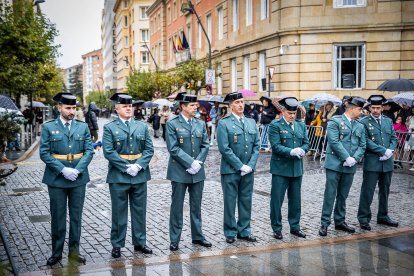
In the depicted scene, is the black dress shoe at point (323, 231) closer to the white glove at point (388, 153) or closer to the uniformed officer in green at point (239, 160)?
the uniformed officer in green at point (239, 160)

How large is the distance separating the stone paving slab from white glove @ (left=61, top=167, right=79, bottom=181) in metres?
1.06

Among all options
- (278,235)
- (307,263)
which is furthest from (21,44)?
(307,263)

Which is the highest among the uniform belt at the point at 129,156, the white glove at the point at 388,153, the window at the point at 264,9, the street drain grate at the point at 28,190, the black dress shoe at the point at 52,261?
the window at the point at 264,9

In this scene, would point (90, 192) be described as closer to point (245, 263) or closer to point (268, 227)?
point (268, 227)

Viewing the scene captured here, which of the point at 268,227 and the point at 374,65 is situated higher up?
the point at 374,65

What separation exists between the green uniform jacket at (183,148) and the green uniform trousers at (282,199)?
121 centimetres

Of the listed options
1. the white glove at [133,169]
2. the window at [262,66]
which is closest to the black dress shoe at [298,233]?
the white glove at [133,169]

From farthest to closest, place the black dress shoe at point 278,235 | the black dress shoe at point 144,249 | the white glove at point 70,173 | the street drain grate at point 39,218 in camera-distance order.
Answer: the street drain grate at point 39,218 < the black dress shoe at point 278,235 < the black dress shoe at point 144,249 < the white glove at point 70,173

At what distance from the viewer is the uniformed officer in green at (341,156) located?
25.1ft

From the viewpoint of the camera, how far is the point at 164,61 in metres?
58.0

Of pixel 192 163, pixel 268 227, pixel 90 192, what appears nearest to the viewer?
pixel 192 163

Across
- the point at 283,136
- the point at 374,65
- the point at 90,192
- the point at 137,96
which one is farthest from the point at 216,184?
the point at 137,96

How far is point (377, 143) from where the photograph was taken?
322 inches

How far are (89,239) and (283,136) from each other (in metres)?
3.23
